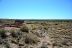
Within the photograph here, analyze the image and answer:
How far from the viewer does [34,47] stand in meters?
12.0

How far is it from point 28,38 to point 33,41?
596 mm

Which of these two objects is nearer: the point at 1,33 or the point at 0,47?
the point at 0,47

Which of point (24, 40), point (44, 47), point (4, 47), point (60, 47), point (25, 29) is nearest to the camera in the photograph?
point (4, 47)

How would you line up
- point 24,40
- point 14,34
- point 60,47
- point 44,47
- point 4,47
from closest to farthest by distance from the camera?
point 4,47 < point 44,47 < point 60,47 < point 24,40 < point 14,34

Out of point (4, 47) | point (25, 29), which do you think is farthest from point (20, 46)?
point (25, 29)

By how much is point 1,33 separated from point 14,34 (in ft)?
5.07

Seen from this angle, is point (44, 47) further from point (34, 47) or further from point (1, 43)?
point (1, 43)

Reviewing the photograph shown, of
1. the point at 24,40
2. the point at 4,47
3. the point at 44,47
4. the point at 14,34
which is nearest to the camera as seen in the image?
the point at 4,47

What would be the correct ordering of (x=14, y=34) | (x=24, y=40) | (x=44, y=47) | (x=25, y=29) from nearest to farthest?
(x=44, y=47)
(x=24, y=40)
(x=14, y=34)
(x=25, y=29)

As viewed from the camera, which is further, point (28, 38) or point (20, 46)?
point (28, 38)

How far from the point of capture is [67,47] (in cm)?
1238

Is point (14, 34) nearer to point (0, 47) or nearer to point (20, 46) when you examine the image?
point (20, 46)

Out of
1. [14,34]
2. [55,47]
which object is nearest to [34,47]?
[55,47]

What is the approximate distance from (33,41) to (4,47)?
4.38 meters
